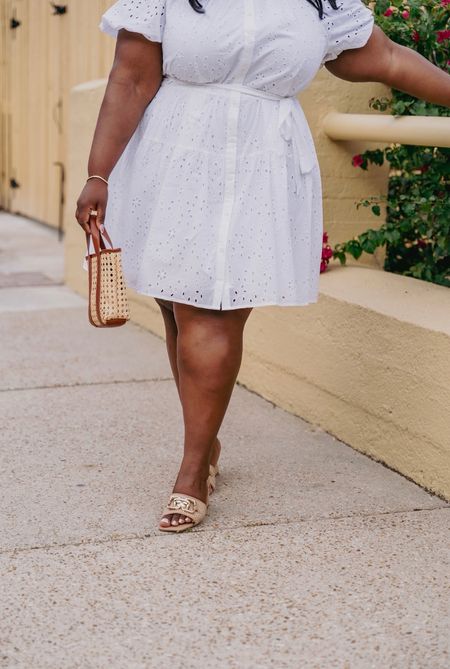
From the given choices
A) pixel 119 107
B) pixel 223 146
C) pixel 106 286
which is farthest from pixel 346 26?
pixel 106 286

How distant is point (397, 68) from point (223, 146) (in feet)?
2.00

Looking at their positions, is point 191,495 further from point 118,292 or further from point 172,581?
point 118,292

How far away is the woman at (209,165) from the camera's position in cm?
306

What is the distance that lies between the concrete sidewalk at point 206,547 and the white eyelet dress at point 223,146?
2.18 feet

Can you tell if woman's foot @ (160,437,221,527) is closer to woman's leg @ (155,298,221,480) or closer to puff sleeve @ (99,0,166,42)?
woman's leg @ (155,298,221,480)

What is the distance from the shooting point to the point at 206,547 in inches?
120

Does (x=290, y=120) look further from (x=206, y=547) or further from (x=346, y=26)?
(x=206, y=547)

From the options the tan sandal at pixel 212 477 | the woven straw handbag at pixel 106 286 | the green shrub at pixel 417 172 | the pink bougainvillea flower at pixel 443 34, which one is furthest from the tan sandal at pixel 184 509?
the pink bougainvillea flower at pixel 443 34

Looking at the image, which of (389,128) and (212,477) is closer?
(212,477)

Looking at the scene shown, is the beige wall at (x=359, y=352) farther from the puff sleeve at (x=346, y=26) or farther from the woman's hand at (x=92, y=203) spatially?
the woman's hand at (x=92, y=203)

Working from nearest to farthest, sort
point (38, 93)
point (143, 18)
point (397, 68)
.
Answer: point (143, 18) < point (397, 68) < point (38, 93)

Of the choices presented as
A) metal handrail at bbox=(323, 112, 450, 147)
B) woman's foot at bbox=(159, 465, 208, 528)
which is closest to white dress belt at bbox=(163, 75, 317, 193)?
metal handrail at bbox=(323, 112, 450, 147)

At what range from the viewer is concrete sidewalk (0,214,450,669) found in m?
2.50

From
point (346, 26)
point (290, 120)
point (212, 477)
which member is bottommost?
point (212, 477)
